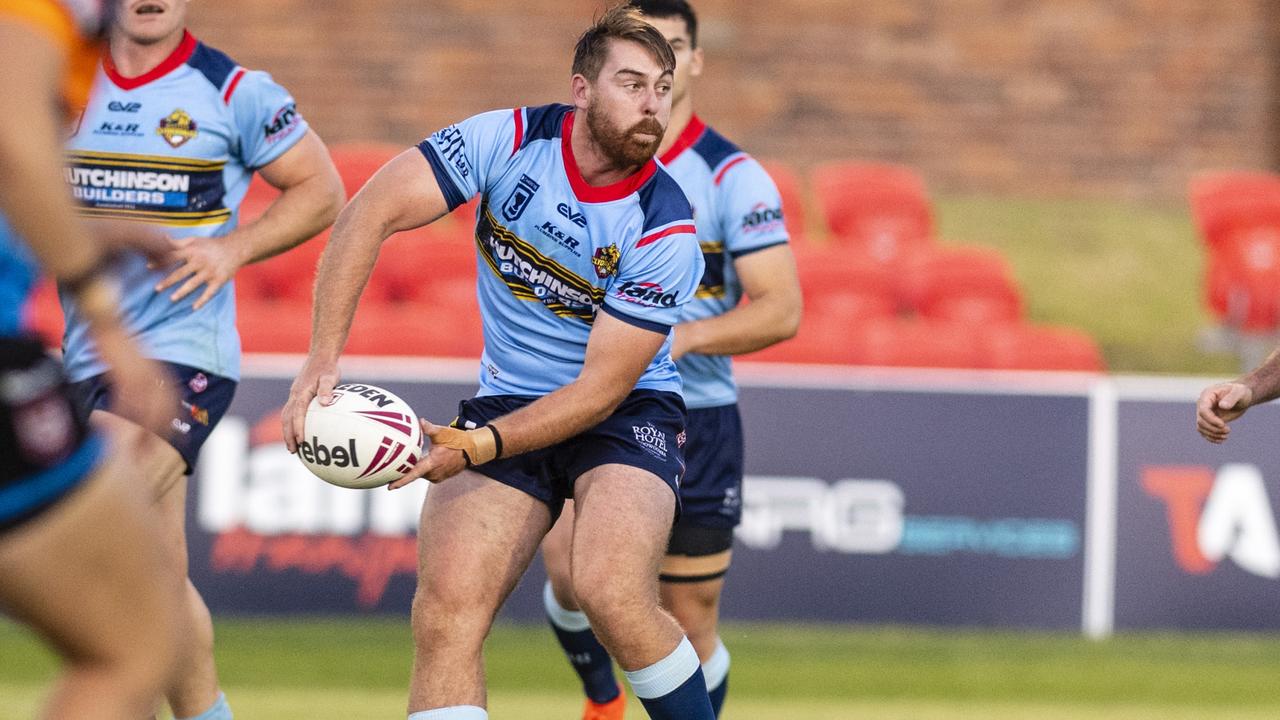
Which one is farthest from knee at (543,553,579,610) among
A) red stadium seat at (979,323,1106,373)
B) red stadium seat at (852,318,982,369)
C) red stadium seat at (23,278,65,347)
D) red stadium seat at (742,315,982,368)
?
red stadium seat at (979,323,1106,373)

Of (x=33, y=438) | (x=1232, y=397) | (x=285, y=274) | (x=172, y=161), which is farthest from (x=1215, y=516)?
(x=33, y=438)

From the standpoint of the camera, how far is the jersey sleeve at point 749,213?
19.3 feet

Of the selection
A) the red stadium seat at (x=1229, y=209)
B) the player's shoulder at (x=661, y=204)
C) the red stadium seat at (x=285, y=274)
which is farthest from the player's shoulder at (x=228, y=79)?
the red stadium seat at (x=1229, y=209)

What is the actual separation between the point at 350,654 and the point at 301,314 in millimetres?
2147

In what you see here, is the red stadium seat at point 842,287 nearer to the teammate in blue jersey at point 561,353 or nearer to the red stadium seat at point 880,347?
the red stadium seat at point 880,347

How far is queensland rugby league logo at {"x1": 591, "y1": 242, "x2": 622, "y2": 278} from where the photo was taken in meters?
4.70

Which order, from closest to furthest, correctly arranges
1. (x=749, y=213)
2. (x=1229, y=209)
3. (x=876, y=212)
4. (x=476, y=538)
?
(x=476, y=538) → (x=749, y=213) → (x=1229, y=209) → (x=876, y=212)

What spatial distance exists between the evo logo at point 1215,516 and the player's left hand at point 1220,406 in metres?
4.14

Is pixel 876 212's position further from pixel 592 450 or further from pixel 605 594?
pixel 605 594

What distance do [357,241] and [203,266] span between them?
813mm

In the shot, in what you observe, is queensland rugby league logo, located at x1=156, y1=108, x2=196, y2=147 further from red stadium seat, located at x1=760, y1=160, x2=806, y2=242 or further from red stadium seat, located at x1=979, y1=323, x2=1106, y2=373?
red stadium seat, located at x1=760, y1=160, x2=806, y2=242

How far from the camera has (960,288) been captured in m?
11.8

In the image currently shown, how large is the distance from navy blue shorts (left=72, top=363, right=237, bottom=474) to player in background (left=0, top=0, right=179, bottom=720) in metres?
2.09

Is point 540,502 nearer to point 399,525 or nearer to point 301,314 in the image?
point 399,525
